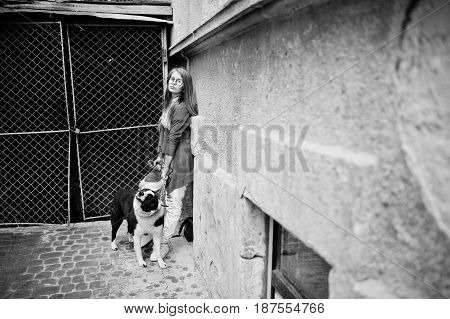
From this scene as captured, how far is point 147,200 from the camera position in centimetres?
437

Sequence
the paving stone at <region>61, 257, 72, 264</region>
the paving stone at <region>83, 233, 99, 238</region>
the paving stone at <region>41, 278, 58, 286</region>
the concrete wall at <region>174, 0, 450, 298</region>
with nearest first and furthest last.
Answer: the concrete wall at <region>174, 0, 450, 298</region>
the paving stone at <region>41, 278, 58, 286</region>
the paving stone at <region>61, 257, 72, 264</region>
the paving stone at <region>83, 233, 99, 238</region>

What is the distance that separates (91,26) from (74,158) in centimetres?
226

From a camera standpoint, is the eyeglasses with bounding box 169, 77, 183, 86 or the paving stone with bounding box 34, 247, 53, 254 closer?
the eyeglasses with bounding box 169, 77, 183, 86

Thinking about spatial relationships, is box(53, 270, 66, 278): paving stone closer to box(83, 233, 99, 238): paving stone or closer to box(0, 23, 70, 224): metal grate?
box(83, 233, 99, 238): paving stone

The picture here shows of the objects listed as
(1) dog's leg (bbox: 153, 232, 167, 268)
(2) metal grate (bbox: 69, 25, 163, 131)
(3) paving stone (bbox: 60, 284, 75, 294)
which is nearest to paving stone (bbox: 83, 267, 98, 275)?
(3) paving stone (bbox: 60, 284, 75, 294)

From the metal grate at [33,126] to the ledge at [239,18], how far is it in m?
3.07

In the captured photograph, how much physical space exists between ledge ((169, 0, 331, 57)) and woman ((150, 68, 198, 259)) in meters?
0.64

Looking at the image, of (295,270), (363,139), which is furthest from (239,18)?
(295,270)

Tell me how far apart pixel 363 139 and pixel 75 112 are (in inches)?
209

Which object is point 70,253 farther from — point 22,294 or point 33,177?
point 33,177

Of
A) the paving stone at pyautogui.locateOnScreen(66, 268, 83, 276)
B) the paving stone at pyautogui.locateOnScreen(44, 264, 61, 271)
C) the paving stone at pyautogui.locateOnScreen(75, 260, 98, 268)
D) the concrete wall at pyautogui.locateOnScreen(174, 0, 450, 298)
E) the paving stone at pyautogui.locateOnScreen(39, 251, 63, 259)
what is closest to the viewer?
the concrete wall at pyautogui.locateOnScreen(174, 0, 450, 298)

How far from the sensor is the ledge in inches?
75.2

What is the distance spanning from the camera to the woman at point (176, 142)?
14.2 ft

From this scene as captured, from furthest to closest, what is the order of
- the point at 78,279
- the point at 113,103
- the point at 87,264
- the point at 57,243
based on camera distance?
the point at 113,103 → the point at 57,243 → the point at 87,264 → the point at 78,279
